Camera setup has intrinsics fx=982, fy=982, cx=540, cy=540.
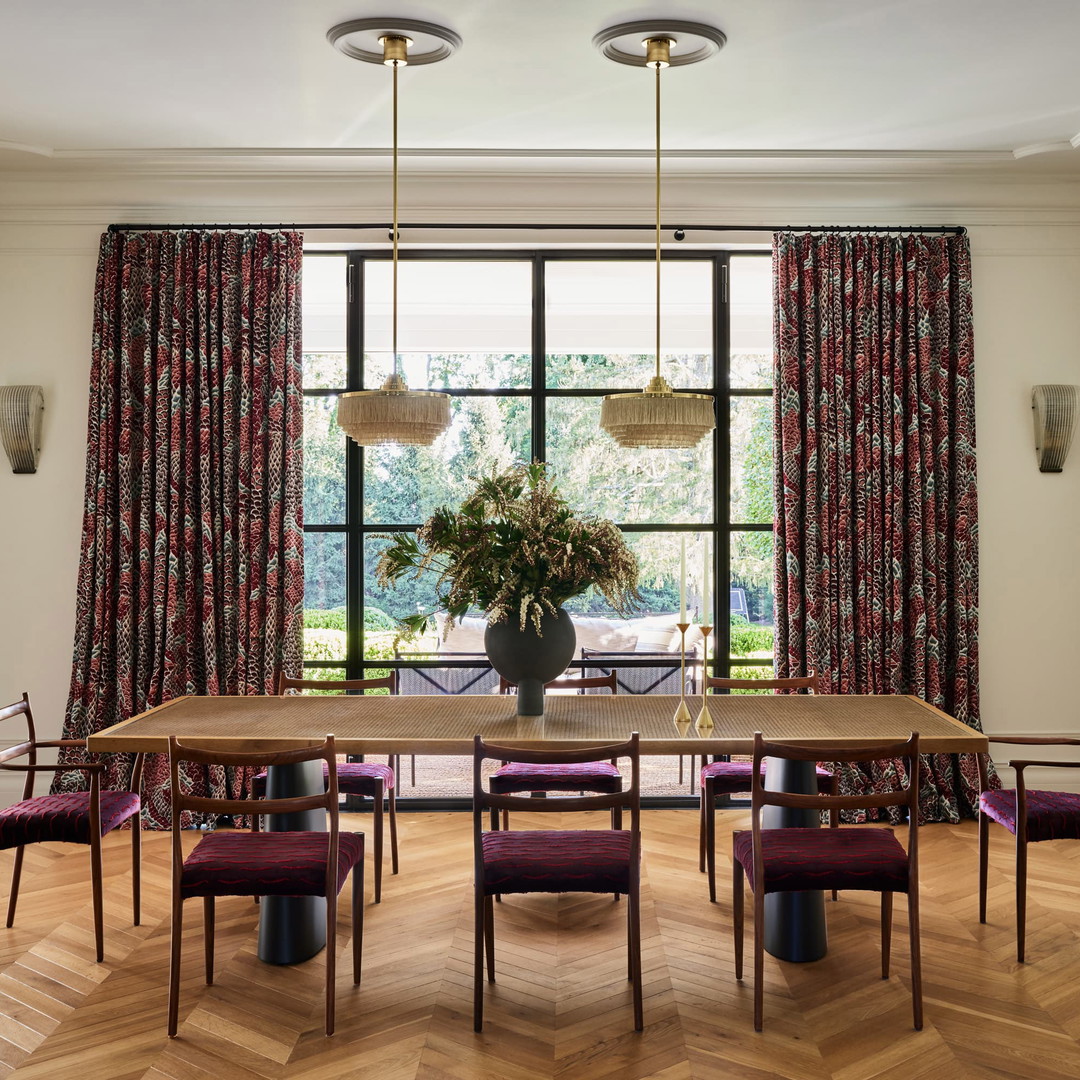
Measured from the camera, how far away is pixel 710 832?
383 cm

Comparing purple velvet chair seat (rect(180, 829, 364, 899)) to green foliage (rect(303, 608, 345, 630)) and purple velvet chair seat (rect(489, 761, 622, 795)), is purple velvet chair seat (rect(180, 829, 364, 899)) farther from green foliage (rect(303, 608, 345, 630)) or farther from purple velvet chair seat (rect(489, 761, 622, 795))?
green foliage (rect(303, 608, 345, 630))

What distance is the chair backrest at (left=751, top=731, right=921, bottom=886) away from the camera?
2.71m

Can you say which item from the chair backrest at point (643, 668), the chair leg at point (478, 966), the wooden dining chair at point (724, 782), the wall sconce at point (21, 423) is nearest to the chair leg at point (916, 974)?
the wooden dining chair at point (724, 782)

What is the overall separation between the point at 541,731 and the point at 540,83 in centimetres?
252

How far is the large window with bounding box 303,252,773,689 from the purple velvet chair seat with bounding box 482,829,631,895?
230 centimetres

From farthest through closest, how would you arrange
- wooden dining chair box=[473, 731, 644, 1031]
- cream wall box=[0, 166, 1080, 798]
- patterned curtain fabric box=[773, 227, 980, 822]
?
1. cream wall box=[0, 166, 1080, 798]
2. patterned curtain fabric box=[773, 227, 980, 822]
3. wooden dining chair box=[473, 731, 644, 1031]

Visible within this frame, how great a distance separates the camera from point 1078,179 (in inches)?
194

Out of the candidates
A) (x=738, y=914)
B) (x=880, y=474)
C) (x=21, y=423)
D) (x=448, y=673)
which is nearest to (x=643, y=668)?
(x=448, y=673)

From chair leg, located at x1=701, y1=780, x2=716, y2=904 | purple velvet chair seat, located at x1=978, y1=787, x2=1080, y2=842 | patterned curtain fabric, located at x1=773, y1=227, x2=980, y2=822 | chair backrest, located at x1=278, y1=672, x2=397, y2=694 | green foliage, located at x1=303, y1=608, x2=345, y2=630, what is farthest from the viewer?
green foliage, located at x1=303, y1=608, x2=345, y2=630

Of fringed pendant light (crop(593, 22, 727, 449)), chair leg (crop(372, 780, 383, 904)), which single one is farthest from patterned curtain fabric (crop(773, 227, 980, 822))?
chair leg (crop(372, 780, 383, 904))

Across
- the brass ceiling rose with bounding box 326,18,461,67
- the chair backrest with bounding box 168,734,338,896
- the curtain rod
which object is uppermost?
the brass ceiling rose with bounding box 326,18,461,67

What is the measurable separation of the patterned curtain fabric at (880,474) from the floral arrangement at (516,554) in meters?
1.77

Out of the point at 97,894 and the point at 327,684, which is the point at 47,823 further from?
the point at 327,684

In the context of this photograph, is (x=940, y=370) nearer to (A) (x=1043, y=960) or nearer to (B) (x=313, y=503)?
(A) (x=1043, y=960)
